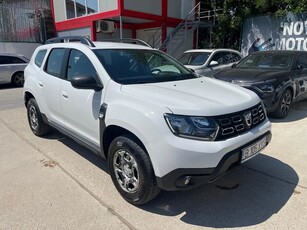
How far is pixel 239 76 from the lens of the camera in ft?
Answer: 19.6

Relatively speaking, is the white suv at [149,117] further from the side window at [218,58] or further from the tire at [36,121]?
the side window at [218,58]

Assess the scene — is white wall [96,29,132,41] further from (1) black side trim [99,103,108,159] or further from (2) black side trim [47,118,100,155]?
(1) black side trim [99,103,108,159]

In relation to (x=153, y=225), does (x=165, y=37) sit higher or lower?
higher

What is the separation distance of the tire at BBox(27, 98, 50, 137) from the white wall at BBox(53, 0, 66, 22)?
42.1 ft

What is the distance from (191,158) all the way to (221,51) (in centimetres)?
739

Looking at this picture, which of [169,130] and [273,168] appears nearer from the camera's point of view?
[169,130]

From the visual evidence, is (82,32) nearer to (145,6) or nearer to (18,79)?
(145,6)

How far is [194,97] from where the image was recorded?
2.79 m

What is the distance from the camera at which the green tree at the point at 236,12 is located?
11539 millimetres

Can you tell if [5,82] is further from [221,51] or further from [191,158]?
[191,158]

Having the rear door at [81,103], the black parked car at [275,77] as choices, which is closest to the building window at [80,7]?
the black parked car at [275,77]

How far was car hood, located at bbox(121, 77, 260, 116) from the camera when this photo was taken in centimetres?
255

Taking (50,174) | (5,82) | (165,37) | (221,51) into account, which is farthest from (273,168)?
(165,37)

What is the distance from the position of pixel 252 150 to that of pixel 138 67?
5.59ft
